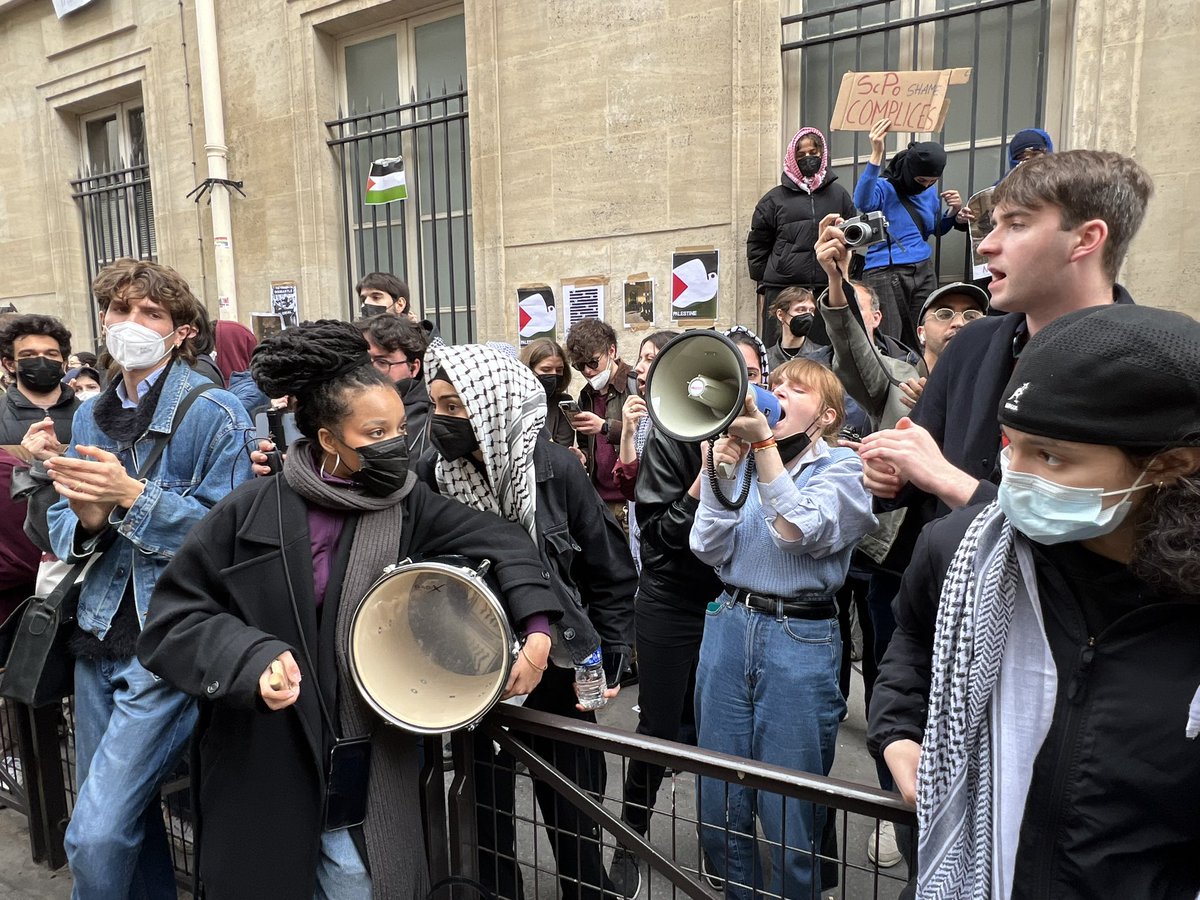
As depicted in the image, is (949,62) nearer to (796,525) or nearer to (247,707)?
(796,525)

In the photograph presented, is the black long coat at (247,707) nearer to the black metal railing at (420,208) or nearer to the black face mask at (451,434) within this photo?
the black face mask at (451,434)

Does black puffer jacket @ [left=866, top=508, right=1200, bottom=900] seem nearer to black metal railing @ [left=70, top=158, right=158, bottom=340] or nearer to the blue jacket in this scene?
the blue jacket

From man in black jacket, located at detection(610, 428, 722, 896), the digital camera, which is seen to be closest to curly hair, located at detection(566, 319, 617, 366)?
man in black jacket, located at detection(610, 428, 722, 896)

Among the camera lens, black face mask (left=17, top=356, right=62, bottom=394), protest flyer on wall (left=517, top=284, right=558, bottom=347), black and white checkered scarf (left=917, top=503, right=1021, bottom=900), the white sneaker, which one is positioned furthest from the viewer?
protest flyer on wall (left=517, top=284, right=558, bottom=347)

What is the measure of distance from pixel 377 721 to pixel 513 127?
247 inches

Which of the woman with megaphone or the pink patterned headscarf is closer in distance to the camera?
the woman with megaphone

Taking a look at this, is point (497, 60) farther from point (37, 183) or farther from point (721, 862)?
point (37, 183)

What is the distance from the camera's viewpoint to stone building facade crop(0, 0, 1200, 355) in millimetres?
4965

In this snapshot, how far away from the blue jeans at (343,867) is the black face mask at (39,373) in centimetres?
299

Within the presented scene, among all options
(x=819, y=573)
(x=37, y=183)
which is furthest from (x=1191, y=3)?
(x=37, y=183)

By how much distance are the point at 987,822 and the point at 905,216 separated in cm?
462

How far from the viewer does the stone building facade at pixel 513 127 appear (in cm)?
496

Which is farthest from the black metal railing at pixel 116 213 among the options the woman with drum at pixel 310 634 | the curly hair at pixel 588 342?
the woman with drum at pixel 310 634

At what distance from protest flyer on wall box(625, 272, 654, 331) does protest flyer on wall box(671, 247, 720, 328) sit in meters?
0.22
